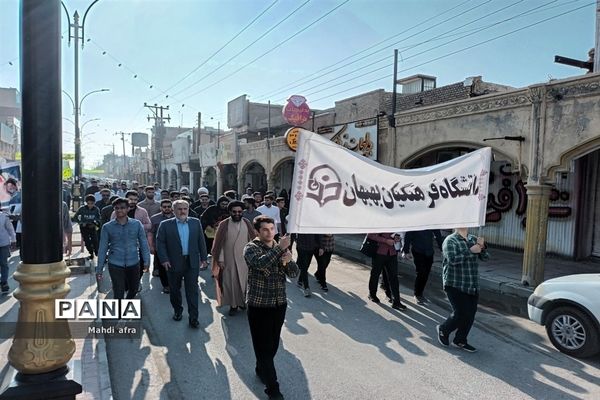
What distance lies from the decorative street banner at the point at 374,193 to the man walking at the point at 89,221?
7.25 meters

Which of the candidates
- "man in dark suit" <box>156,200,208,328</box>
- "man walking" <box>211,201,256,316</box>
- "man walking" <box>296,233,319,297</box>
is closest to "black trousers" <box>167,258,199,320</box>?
"man in dark suit" <box>156,200,208,328</box>

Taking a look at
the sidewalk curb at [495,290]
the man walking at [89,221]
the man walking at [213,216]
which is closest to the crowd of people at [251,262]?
the man walking at [89,221]

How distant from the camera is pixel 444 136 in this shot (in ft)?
36.8

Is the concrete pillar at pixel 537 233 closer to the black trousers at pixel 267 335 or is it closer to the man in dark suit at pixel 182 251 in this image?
the man in dark suit at pixel 182 251

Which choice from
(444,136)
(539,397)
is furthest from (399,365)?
(444,136)

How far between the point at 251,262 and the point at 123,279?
280 centimetres

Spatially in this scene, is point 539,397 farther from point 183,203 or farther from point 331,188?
point 183,203

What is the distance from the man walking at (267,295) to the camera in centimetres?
403

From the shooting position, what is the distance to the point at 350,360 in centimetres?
504

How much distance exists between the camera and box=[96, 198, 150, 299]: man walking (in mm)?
5852

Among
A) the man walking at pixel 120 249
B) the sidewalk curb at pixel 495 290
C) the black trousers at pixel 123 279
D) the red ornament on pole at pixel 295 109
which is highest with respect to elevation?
the red ornament on pole at pixel 295 109

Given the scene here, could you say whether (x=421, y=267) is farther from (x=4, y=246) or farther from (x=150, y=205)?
(x=4, y=246)

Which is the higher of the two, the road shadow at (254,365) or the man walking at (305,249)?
the man walking at (305,249)

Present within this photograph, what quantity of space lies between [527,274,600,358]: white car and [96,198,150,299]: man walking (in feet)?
17.9
